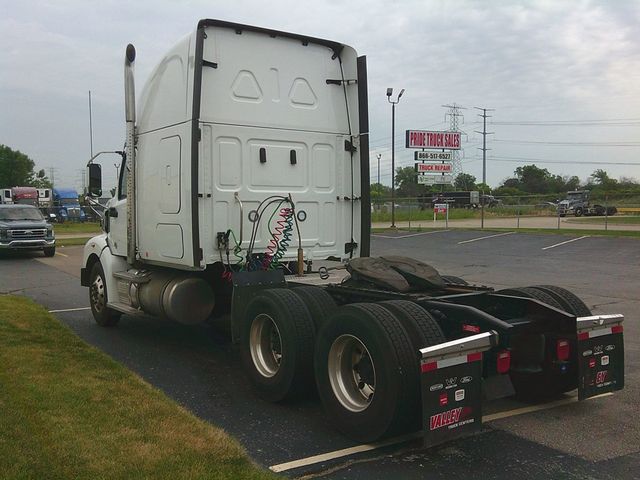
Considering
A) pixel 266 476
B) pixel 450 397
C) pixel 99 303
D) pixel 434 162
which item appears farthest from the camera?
pixel 434 162

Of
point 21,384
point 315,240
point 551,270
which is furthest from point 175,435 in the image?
point 551,270

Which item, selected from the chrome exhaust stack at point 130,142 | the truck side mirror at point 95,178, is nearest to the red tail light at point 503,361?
the chrome exhaust stack at point 130,142

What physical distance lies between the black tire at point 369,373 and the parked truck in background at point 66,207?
4807cm

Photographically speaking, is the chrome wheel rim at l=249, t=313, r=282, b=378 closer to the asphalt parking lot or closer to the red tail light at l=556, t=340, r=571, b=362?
the asphalt parking lot

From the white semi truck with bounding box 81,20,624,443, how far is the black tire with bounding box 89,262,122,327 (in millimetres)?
38

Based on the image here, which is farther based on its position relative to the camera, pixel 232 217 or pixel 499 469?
pixel 232 217

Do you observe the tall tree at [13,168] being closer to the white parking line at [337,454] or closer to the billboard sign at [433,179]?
the billboard sign at [433,179]

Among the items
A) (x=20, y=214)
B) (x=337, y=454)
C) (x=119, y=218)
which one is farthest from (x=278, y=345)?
(x=20, y=214)

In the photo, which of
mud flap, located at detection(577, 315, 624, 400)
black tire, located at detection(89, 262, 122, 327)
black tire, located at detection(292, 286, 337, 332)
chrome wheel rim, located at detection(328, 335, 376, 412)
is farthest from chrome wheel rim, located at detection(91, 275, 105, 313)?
mud flap, located at detection(577, 315, 624, 400)

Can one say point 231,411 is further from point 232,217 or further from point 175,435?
point 232,217

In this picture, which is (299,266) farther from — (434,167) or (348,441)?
(434,167)

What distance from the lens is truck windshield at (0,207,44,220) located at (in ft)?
71.7

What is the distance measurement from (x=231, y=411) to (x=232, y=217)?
224 centimetres

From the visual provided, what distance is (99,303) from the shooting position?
8969 millimetres
